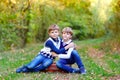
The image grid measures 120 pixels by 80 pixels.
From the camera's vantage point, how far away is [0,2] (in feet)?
80.5

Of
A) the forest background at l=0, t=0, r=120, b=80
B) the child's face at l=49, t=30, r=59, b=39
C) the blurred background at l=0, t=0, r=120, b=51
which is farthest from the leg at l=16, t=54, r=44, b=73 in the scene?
the blurred background at l=0, t=0, r=120, b=51

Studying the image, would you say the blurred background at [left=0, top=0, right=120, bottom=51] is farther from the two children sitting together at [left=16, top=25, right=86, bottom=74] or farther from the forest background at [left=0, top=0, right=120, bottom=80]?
the two children sitting together at [left=16, top=25, right=86, bottom=74]

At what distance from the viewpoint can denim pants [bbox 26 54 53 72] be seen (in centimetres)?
998

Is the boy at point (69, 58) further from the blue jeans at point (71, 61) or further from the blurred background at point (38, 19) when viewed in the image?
the blurred background at point (38, 19)

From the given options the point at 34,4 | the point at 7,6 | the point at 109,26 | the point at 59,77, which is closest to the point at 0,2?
the point at 7,6

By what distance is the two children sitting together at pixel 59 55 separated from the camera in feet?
32.2

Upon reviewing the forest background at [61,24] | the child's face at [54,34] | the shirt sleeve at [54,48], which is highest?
the child's face at [54,34]

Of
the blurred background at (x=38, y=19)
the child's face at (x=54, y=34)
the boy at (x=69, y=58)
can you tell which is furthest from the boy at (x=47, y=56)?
the blurred background at (x=38, y=19)

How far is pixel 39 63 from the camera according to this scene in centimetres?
1011

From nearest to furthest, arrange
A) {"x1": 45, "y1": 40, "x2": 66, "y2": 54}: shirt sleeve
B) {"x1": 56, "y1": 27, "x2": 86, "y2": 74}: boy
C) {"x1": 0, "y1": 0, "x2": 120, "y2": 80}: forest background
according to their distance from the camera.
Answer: {"x1": 56, "y1": 27, "x2": 86, "y2": 74}: boy, {"x1": 45, "y1": 40, "x2": 66, "y2": 54}: shirt sleeve, {"x1": 0, "y1": 0, "x2": 120, "y2": 80}: forest background

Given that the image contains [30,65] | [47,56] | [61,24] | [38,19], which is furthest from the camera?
[61,24]

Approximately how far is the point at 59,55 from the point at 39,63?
24.2 inches

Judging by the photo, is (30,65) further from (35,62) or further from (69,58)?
(69,58)

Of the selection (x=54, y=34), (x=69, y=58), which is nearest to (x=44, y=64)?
(x=69, y=58)
